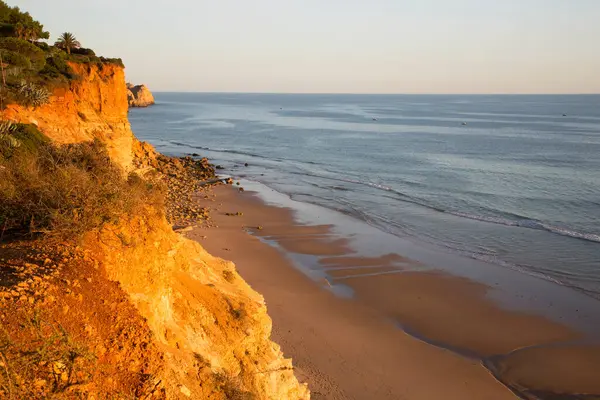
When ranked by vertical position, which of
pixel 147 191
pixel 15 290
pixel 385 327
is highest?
pixel 147 191

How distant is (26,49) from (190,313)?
22535mm

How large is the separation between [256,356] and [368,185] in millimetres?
31464

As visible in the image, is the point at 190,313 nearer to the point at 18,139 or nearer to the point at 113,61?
the point at 18,139

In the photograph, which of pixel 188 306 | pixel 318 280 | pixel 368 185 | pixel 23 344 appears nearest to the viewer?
pixel 23 344

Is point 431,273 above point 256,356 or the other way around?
the other way around

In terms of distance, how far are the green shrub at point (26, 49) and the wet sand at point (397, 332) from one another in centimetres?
1293

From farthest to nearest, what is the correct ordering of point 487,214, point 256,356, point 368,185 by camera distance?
1. point 368,185
2. point 487,214
3. point 256,356

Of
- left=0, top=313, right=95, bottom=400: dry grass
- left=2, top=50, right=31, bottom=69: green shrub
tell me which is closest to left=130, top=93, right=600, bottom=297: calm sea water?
left=2, top=50, right=31, bottom=69: green shrub

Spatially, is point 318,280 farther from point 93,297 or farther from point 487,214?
point 487,214

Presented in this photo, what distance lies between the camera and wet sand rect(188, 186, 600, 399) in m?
12.4

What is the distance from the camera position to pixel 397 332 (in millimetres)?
15273

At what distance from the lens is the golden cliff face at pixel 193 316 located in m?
6.14

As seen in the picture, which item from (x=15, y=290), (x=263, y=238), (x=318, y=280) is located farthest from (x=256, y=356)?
(x=263, y=238)

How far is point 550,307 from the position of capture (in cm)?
1734
